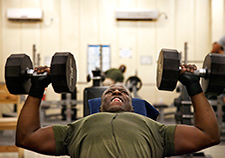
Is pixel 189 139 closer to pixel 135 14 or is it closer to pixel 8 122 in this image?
pixel 8 122

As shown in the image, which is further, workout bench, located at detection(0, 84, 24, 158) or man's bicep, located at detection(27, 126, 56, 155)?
workout bench, located at detection(0, 84, 24, 158)

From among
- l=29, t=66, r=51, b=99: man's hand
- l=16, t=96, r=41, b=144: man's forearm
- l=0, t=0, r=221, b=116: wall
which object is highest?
l=0, t=0, r=221, b=116: wall

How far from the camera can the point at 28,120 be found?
5.27 feet

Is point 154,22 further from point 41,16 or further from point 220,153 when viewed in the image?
point 220,153

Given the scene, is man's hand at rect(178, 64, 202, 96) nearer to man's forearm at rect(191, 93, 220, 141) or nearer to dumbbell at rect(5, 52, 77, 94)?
man's forearm at rect(191, 93, 220, 141)

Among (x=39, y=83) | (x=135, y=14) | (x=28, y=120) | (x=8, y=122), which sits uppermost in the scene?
(x=135, y=14)

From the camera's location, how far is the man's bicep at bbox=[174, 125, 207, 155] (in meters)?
1.55

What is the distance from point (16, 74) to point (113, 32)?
16.6 ft

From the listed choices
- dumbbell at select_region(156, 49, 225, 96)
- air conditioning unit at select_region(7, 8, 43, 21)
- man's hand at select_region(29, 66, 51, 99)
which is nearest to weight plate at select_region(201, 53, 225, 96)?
dumbbell at select_region(156, 49, 225, 96)

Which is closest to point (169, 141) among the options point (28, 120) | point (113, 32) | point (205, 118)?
point (205, 118)

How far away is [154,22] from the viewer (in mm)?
6625

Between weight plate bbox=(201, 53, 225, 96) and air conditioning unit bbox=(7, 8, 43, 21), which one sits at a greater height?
air conditioning unit bbox=(7, 8, 43, 21)

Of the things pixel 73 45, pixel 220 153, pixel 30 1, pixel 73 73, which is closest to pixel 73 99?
pixel 73 45

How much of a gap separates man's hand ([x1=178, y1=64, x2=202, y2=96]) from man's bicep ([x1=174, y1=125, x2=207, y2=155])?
19 centimetres
